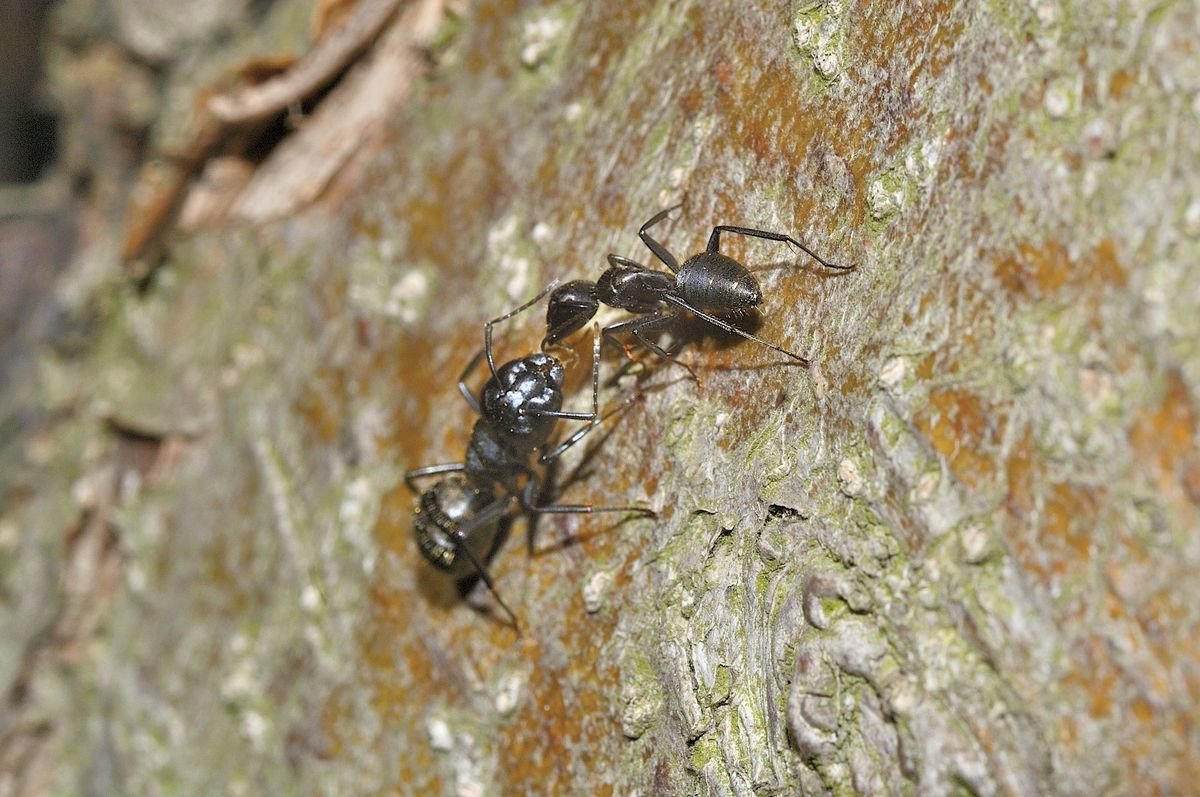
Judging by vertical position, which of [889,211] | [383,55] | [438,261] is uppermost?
[889,211]

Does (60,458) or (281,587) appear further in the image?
(60,458)

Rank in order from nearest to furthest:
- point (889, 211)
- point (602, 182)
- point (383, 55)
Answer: point (889, 211)
point (602, 182)
point (383, 55)

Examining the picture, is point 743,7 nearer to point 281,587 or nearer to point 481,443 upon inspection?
point 481,443

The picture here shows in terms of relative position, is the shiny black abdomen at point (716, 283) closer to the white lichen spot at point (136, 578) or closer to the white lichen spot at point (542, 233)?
the white lichen spot at point (542, 233)

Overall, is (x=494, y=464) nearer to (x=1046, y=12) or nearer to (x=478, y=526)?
(x=478, y=526)

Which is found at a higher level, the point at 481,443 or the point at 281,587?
the point at 481,443

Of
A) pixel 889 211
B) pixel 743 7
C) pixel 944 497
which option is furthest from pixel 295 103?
pixel 944 497

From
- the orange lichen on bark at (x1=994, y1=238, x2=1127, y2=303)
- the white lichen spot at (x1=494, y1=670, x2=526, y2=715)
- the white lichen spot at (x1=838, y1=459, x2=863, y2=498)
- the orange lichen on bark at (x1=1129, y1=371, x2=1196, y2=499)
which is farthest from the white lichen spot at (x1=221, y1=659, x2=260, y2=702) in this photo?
the orange lichen on bark at (x1=1129, y1=371, x2=1196, y2=499)
